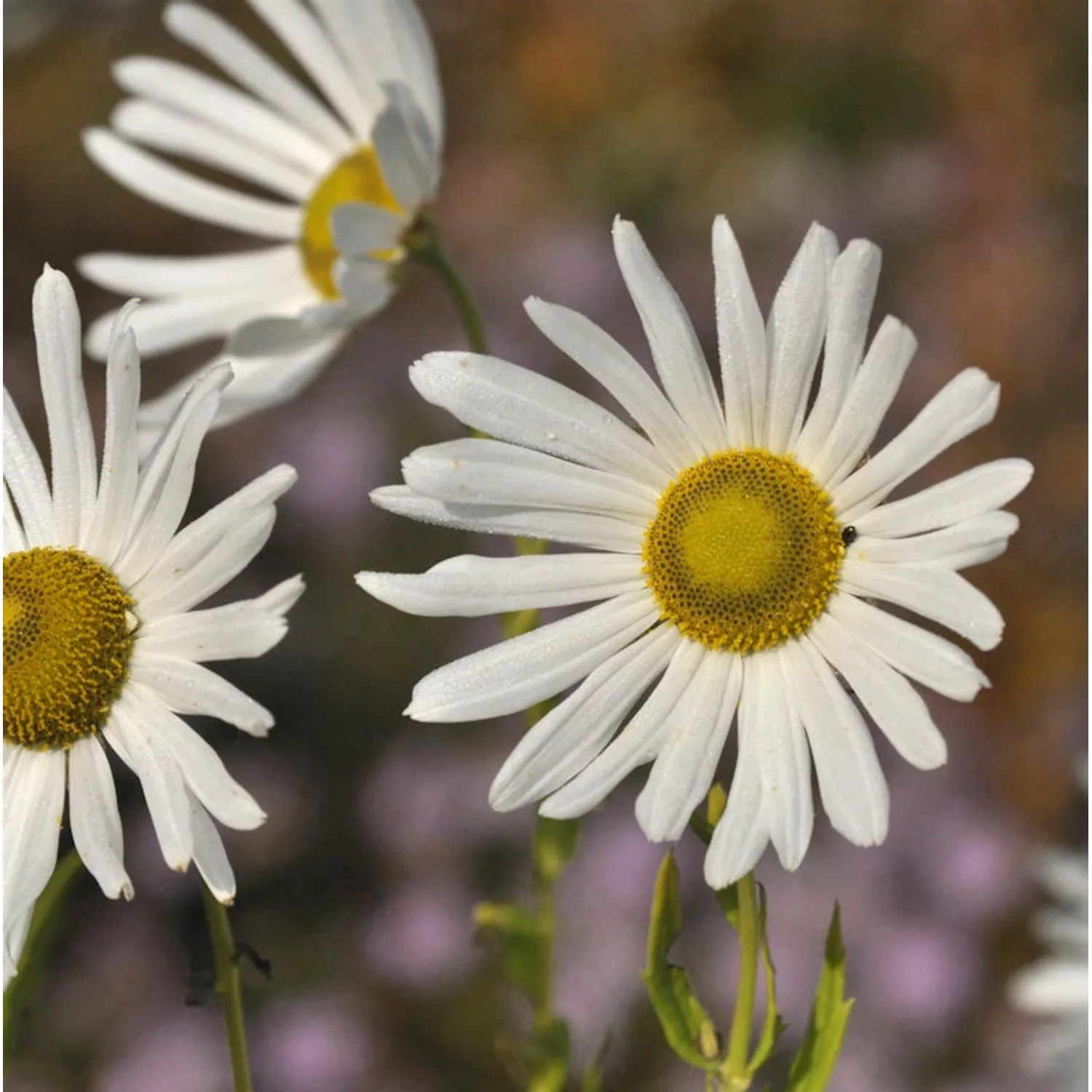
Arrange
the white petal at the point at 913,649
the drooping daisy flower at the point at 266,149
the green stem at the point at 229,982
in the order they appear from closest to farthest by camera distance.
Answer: the white petal at the point at 913,649 < the green stem at the point at 229,982 < the drooping daisy flower at the point at 266,149

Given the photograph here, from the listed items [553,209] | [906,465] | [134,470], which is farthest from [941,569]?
[553,209]

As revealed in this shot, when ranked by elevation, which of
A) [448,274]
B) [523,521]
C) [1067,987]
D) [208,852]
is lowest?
[1067,987]

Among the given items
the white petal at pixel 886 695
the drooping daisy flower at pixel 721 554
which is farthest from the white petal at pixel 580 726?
the white petal at pixel 886 695

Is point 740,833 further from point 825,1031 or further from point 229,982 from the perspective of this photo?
point 229,982

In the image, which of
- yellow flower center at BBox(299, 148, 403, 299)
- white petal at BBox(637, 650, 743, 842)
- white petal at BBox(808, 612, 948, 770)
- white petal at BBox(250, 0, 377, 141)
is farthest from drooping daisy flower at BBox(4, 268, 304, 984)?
white petal at BBox(250, 0, 377, 141)

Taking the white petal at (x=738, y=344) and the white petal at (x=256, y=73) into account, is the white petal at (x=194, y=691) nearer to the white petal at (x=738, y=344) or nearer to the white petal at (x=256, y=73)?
the white petal at (x=738, y=344)

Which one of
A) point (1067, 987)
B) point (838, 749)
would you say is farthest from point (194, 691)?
point (1067, 987)
